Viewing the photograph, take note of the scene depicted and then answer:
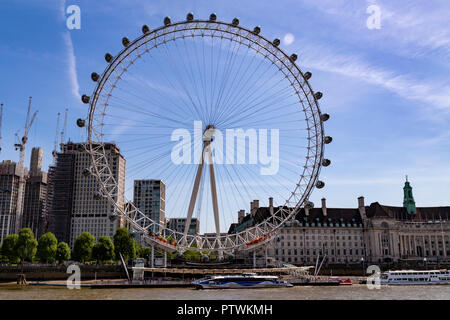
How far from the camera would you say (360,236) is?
433ft

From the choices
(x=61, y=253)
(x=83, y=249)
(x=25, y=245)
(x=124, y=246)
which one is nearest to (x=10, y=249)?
(x=25, y=245)

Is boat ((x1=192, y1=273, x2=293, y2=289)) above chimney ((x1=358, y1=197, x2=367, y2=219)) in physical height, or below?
below

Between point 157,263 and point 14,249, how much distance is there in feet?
133

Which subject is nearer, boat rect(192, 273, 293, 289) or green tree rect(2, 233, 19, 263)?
boat rect(192, 273, 293, 289)

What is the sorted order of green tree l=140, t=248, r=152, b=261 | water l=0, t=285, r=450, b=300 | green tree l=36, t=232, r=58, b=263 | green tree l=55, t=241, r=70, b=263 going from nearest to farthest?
water l=0, t=285, r=450, b=300 < green tree l=36, t=232, r=58, b=263 < green tree l=55, t=241, r=70, b=263 < green tree l=140, t=248, r=152, b=261

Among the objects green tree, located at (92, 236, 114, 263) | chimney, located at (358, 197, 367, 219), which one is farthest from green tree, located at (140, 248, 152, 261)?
chimney, located at (358, 197, 367, 219)

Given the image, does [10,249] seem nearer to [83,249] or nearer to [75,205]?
[83,249]

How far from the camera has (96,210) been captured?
586 feet

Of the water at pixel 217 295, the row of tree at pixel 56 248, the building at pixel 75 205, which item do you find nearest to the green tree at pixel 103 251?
the row of tree at pixel 56 248

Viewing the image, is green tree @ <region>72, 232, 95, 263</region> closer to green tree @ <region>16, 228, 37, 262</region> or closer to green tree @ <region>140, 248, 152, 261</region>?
green tree @ <region>16, 228, 37, 262</region>

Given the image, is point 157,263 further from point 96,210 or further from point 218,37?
point 96,210

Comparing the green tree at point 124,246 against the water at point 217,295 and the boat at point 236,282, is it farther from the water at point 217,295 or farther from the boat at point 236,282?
the water at point 217,295

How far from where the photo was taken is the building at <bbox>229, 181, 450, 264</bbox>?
128 meters
